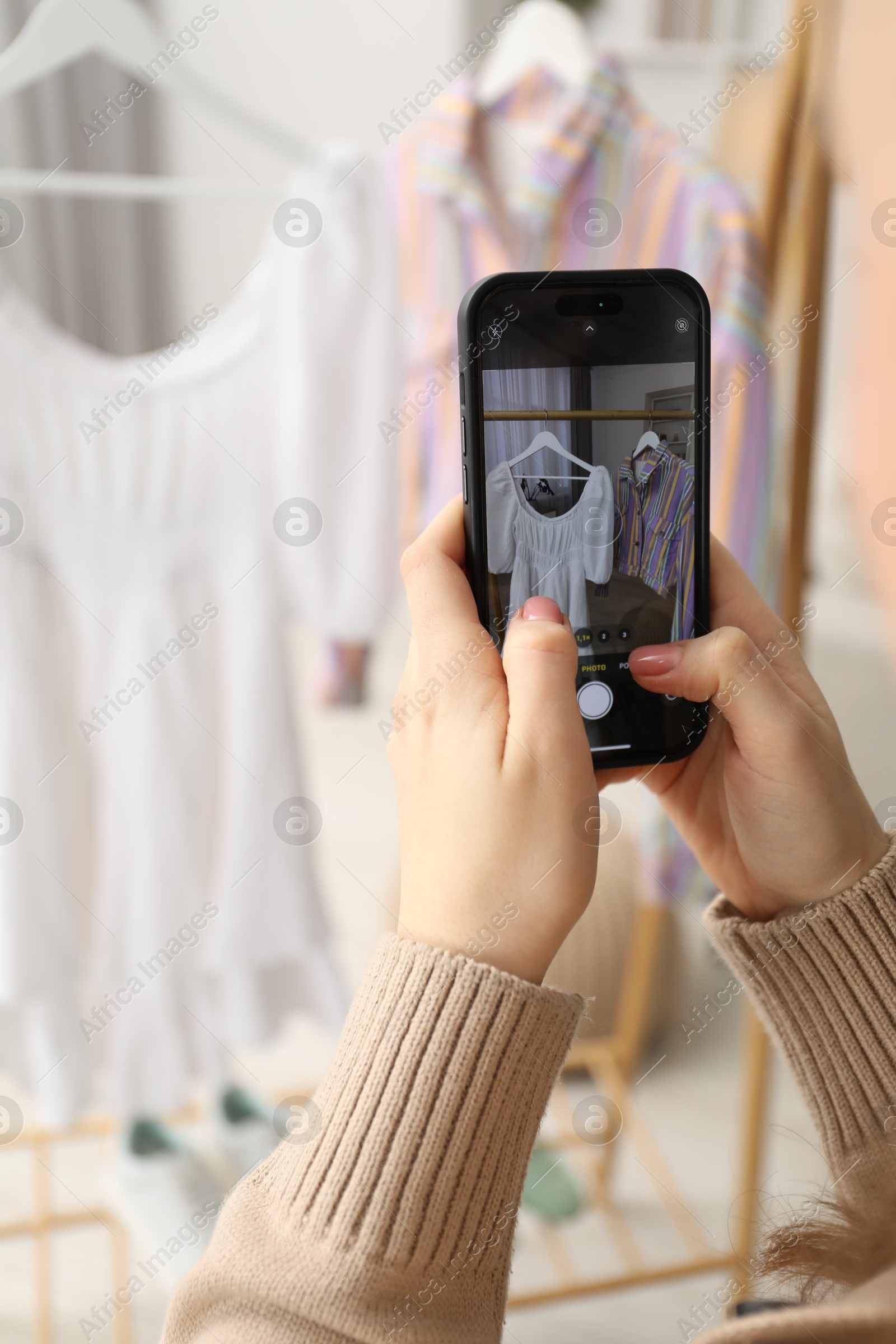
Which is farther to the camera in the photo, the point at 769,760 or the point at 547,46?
the point at 547,46

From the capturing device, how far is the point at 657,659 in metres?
0.40

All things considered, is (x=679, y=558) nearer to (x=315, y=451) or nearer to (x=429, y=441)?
(x=315, y=451)

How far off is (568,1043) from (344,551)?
1.51 ft

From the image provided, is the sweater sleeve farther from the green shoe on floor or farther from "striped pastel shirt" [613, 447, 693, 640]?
the green shoe on floor

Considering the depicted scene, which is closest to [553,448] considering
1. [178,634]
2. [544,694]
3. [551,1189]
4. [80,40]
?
[544,694]

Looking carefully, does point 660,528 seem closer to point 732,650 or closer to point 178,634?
point 732,650

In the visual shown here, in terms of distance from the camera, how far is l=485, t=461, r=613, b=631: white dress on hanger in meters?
0.40

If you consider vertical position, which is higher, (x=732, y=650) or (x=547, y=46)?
(x=547, y=46)

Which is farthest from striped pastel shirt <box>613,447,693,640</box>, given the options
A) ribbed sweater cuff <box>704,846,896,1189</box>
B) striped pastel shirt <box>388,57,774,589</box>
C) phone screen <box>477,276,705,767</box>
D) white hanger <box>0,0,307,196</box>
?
white hanger <box>0,0,307,196</box>

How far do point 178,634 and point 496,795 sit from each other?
422 millimetres

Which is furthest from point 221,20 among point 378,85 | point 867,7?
point 867,7

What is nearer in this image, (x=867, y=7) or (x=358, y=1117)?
(x=358, y=1117)

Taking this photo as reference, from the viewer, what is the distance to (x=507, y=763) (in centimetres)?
33

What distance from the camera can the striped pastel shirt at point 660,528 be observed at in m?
0.41
